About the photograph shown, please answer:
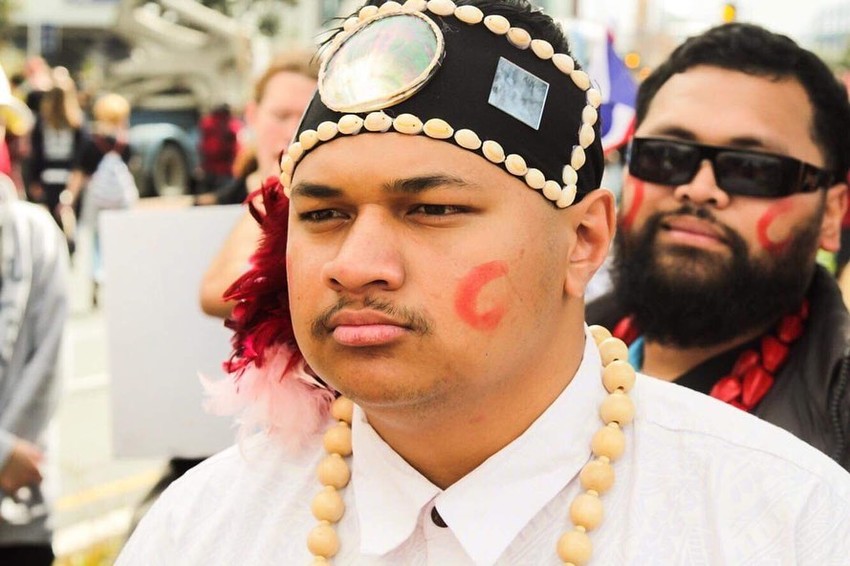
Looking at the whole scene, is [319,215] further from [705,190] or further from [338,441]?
[705,190]

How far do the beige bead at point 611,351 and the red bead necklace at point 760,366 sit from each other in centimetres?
65

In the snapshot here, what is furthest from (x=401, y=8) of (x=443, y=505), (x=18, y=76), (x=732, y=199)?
(x=18, y=76)

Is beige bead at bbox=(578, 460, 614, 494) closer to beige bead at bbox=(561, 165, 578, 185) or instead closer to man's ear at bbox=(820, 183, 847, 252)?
beige bead at bbox=(561, 165, 578, 185)

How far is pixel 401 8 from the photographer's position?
5.43 feet

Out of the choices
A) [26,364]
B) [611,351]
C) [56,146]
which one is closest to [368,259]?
[611,351]

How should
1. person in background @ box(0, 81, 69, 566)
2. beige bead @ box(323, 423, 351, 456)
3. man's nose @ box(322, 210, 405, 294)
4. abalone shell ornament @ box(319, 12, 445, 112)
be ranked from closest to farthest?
1. man's nose @ box(322, 210, 405, 294)
2. abalone shell ornament @ box(319, 12, 445, 112)
3. beige bead @ box(323, 423, 351, 456)
4. person in background @ box(0, 81, 69, 566)

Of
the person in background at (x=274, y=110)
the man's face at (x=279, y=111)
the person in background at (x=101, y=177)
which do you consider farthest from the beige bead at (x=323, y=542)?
the person in background at (x=101, y=177)

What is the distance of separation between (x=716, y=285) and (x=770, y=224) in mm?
195


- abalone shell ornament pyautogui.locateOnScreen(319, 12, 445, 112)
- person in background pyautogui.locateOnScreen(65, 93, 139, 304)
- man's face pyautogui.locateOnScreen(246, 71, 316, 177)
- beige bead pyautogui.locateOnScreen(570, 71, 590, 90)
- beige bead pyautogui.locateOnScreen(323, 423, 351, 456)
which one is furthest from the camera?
person in background pyautogui.locateOnScreen(65, 93, 139, 304)

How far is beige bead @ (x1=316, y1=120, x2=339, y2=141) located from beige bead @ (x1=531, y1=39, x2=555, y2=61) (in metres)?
0.33

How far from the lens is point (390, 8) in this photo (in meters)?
1.67

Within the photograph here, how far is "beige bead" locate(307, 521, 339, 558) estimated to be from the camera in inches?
65.2

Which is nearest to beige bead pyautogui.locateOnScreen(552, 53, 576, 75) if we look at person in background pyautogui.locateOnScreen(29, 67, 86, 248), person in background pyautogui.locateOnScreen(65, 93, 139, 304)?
person in background pyautogui.locateOnScreen(65, 93, 139, 304)

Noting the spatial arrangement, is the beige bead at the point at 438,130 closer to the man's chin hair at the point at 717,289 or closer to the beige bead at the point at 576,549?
the beige bead at the point at 576,549
